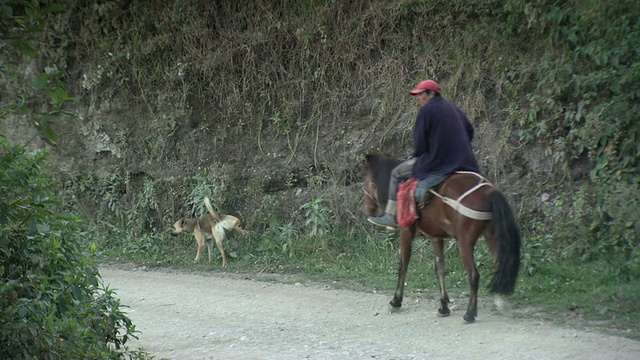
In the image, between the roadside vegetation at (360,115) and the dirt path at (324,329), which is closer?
the dirt path at (324,329)

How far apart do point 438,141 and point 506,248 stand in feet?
5.08

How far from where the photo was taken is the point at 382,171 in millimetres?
9938

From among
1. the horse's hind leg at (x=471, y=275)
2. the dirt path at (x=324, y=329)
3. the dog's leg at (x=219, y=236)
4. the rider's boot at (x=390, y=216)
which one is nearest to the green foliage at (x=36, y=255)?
the dirt path at (x=324, y=329)

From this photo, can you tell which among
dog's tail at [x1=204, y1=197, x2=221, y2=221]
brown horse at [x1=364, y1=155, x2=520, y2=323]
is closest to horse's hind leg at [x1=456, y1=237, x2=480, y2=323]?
brown horse at [x1=364, y1=155, x2=520, y2=323]

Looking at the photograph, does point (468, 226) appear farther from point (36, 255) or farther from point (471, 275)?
point (36, 255)

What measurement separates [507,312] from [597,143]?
3525 millimetres

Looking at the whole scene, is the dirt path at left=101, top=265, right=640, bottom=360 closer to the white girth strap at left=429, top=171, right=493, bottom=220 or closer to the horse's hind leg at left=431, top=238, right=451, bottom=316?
the horse's hind leg at left=431, top=238, right=451, bottom=316

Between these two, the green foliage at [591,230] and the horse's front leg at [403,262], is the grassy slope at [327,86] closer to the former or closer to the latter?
the green foliage at [591,230]

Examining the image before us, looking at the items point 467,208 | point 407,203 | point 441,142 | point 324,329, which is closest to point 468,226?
point 467,208

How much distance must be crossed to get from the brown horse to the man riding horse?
0.53ft

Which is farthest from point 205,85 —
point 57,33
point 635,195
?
point 635,195

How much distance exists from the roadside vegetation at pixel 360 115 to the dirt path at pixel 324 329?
2.32ft

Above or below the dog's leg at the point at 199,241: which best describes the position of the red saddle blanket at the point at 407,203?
above

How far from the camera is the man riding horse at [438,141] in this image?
8.97 m
